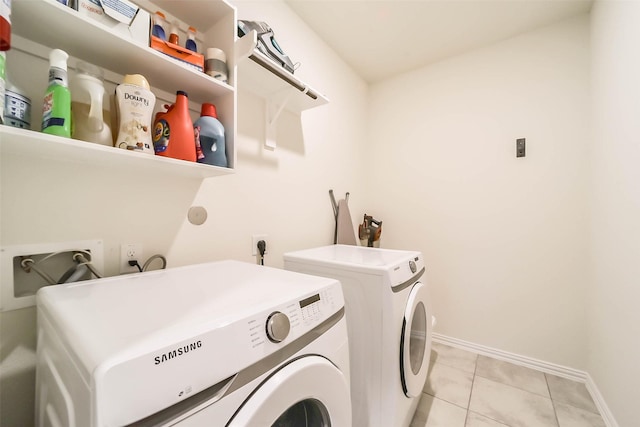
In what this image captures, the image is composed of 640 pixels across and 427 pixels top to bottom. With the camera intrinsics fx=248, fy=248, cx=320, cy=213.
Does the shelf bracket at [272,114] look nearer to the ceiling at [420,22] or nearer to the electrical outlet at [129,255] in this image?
the ceiling at [420,22]

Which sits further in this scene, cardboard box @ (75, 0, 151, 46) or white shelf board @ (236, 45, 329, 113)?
white shelf board @ (236, 45, 329, 113)

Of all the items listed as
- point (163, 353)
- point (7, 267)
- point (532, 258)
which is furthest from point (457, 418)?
point (7, 267)

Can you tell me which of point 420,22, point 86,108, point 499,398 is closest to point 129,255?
point 86,108

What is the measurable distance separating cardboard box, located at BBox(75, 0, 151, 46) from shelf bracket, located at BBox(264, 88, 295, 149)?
726 mm

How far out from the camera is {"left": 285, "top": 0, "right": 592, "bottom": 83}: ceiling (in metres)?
1.62

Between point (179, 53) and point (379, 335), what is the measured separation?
1.33 metres

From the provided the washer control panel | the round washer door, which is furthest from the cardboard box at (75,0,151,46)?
the round washer door

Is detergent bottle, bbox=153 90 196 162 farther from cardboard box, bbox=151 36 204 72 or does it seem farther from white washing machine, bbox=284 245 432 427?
white washing machine, bbox=284 245 432 427

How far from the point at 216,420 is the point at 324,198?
5.35 ft

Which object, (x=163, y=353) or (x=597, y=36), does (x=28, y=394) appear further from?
(x=597, y=36)

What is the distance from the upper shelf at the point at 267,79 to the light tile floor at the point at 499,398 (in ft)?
6.35

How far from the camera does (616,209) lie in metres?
1.30

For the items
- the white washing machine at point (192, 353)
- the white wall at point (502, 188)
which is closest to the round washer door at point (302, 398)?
the white washing machine at point (192, 353)

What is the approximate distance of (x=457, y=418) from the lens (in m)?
1.37
